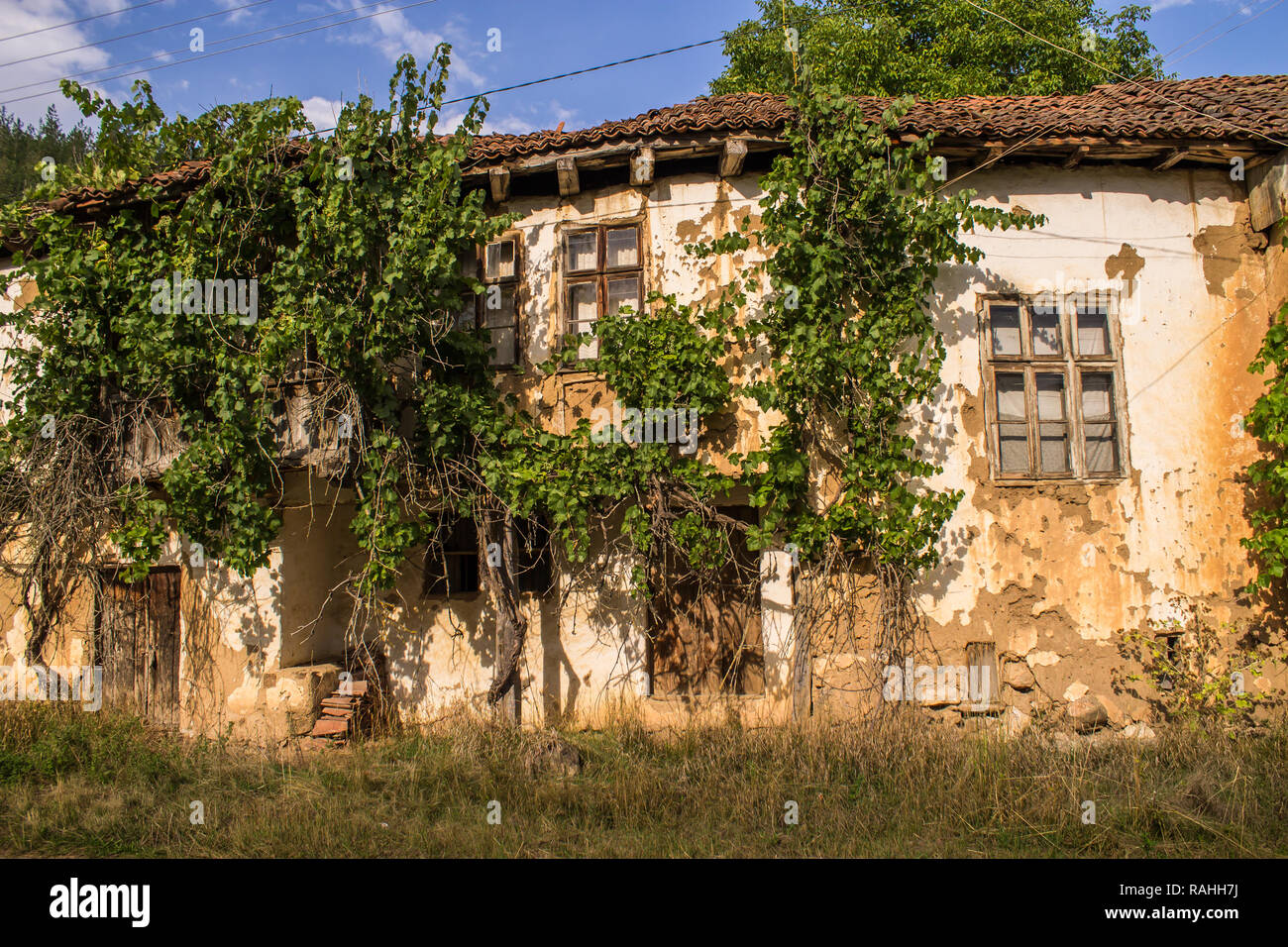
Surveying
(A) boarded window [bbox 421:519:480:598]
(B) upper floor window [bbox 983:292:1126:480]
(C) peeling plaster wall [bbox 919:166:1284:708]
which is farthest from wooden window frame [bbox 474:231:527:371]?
(B) upper floor window [bbox 983:292:1126:480]

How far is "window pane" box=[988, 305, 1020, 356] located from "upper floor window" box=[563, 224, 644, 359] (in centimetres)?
324

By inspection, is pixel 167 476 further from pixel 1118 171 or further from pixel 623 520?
pixel 1118 171

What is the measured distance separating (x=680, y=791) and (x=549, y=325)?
427 cm

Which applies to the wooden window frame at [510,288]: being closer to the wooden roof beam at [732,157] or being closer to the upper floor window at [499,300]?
the upper floor window at [499,300]

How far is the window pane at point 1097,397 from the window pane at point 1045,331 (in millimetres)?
384

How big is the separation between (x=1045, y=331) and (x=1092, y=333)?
1.35 feet

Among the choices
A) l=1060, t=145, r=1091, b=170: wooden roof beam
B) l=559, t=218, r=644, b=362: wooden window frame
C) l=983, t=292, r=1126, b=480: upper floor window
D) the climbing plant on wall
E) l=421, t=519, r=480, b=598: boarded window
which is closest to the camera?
the climbing plant on wall

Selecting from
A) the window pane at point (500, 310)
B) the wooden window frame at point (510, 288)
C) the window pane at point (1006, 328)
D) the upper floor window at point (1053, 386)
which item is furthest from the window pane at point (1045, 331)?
the window pane at point (500, 310)

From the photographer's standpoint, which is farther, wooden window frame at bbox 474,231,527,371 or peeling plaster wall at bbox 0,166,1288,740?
wooden window frame at bbox 474,231,527,371

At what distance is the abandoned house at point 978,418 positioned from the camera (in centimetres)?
652

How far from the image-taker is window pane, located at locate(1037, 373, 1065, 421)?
6836mm

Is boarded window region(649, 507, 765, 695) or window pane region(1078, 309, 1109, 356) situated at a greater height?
window pane region(1078, 309, 1109, 356)

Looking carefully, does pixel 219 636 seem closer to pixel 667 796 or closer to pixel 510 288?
pixel 510 288

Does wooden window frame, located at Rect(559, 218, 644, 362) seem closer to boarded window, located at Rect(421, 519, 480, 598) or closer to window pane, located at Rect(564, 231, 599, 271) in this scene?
window pane, located at Rect(564, 231, 599, 271)
